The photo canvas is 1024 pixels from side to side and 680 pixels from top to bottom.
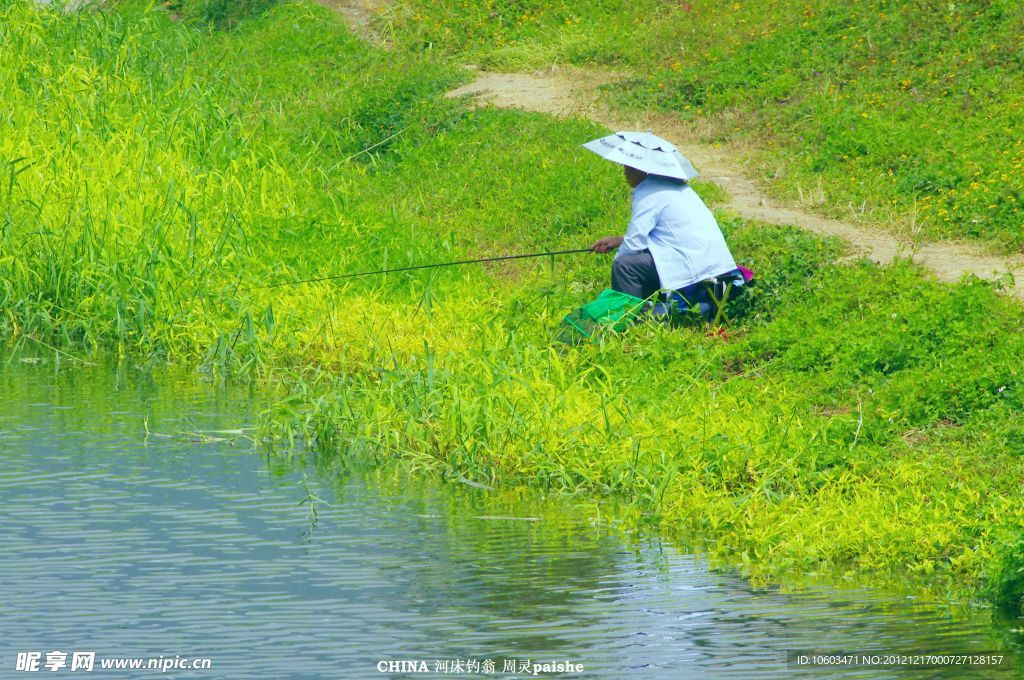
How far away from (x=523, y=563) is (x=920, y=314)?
3202mm

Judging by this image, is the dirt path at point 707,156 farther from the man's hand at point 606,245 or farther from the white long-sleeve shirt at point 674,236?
the man's hand at point 606,245

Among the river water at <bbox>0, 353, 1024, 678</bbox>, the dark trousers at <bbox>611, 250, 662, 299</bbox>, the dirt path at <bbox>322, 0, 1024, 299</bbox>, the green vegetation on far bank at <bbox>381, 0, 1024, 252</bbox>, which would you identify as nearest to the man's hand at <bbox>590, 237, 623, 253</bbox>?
→ the dark trousers at <bbox>611, 250, 662, 299</bbox>

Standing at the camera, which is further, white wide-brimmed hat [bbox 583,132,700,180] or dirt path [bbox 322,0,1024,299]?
dirt path [bbox 322,0,1024,299]

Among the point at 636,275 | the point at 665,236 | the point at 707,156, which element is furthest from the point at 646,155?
the point at 707,156

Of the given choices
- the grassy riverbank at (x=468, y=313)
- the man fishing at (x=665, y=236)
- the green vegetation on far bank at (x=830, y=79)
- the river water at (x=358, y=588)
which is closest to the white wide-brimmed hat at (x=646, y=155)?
the man fishing at (x=665, y=236)

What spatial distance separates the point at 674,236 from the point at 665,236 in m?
0.05

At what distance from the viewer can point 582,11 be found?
15180 millimetres

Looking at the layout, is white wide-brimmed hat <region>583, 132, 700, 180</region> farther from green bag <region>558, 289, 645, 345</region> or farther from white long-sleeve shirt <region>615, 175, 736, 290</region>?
green bag <region>558, 289, 645, 345</region>

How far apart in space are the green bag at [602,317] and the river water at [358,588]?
1833 mm

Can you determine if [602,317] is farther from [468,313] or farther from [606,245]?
[468,313]

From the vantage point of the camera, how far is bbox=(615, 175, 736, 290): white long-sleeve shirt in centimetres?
859

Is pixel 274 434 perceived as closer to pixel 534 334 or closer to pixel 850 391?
pixel 534 334

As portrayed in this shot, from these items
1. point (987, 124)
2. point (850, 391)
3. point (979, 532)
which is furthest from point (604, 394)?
point (987, 124)

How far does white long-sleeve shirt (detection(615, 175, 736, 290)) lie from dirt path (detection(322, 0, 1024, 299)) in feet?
3.95
